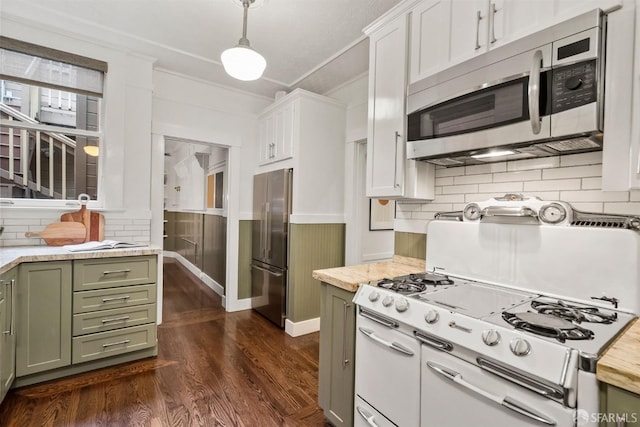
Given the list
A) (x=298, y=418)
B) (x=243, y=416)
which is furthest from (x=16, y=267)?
(x=298, y=418)

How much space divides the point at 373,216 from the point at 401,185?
5.74 ft

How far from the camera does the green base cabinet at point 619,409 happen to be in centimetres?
78

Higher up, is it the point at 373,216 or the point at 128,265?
the point at 373,216

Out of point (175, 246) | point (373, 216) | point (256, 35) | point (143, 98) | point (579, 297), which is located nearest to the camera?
point (579, 297)

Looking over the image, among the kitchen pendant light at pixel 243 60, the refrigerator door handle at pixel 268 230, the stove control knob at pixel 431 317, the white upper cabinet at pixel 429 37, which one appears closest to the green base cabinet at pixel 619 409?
the stove control knob at pixel 431 317

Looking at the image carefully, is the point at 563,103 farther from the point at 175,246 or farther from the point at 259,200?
the point at 175,246

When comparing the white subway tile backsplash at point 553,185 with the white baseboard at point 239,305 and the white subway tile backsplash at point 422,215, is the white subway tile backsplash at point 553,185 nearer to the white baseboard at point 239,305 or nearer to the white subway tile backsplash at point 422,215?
the white subway tile backsplash at point 422,215

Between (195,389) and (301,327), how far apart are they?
1223 millimetres

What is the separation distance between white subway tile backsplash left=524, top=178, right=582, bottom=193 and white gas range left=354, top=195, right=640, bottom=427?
0.08 metres

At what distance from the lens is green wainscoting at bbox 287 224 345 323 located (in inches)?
126

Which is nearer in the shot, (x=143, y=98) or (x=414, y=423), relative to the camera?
(x=414, y=423)

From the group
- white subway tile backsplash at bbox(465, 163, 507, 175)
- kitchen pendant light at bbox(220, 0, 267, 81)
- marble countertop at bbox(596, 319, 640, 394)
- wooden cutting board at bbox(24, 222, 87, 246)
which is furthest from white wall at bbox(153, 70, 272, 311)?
marble countertop at bbox(596, 319, 640, 394)

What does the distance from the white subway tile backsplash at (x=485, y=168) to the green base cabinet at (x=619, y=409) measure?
1205mm

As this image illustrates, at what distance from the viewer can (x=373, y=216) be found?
3.68 metres
